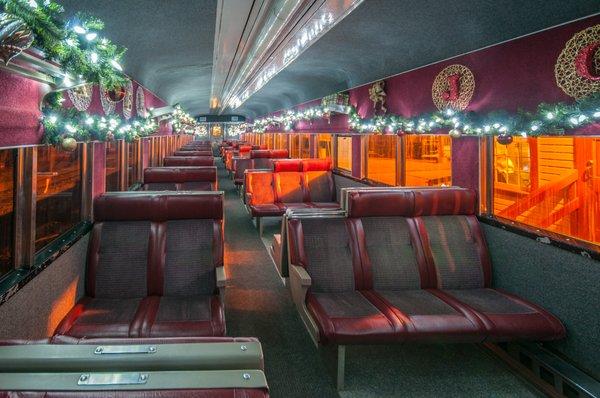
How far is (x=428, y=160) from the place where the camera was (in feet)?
55.1

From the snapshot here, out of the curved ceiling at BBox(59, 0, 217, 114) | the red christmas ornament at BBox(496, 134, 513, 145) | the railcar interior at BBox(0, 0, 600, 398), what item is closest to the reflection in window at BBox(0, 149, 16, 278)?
the railcar interior at BBox(0, 0, 600, 398)

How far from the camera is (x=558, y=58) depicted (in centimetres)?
413

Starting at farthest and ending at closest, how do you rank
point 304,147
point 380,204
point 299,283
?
point 304,147 → point 380,204 → point 299,283

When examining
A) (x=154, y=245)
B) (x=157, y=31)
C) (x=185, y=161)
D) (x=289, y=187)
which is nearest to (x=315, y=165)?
(x=289, y=187)

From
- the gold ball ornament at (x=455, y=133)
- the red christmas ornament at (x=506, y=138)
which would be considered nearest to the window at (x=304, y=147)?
the gold ball ornament at (x=455, y=133)

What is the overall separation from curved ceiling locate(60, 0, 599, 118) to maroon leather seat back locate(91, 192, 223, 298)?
171 centimetres

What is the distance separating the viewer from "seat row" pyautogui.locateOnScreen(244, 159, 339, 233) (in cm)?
807

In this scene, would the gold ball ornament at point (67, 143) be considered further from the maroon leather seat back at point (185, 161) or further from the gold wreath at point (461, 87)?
the maroon leather seat back at point (185, 161)

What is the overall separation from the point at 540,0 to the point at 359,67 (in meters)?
4.71

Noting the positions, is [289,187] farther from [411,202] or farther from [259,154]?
[411,202]

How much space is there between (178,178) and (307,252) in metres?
4.38

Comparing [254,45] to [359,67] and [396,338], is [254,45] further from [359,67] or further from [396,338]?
[396,338]

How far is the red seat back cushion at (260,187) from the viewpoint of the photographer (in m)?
8.06

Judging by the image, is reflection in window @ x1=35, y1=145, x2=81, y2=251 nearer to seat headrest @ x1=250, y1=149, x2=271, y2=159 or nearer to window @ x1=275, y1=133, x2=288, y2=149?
seat headrest @ x1=250, y1=149, x2=271, y2=159
